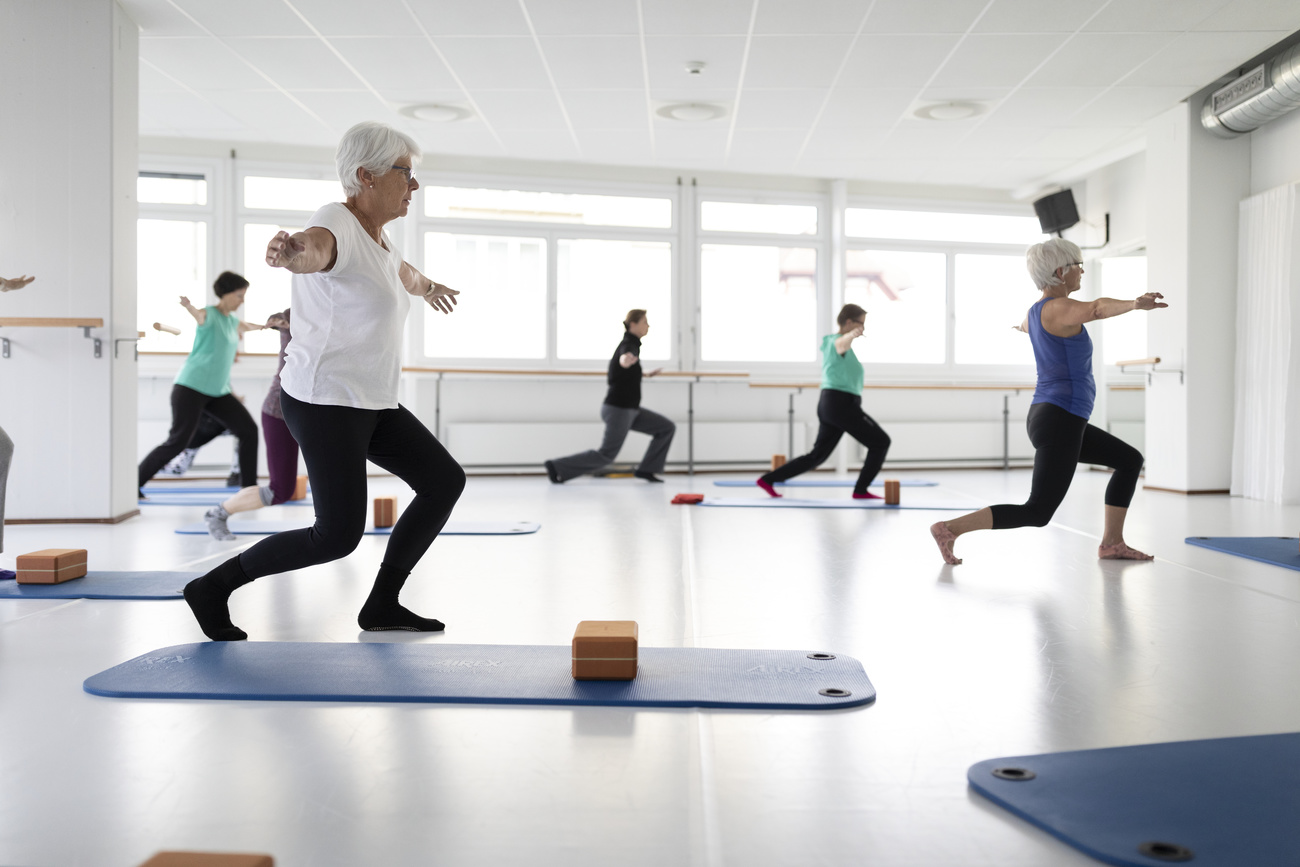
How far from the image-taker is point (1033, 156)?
8.14 meters

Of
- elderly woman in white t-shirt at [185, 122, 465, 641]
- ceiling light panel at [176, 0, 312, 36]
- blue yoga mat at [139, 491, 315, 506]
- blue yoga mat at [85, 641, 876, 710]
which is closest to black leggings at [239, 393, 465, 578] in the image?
elderly woman in white t-shirt at [185, 122, 465, 641]

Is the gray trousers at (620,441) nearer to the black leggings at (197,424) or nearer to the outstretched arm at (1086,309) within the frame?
the black leggings at (197,424)

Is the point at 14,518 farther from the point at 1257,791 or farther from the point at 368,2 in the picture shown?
the point at 1257,791

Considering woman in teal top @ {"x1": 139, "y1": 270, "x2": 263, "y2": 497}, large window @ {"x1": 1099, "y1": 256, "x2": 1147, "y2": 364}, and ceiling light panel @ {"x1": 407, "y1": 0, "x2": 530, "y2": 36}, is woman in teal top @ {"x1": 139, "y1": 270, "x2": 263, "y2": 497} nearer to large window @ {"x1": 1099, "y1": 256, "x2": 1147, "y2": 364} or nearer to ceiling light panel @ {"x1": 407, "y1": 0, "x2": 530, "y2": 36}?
ceiling light panel @ {"x1": 407, "y1": 0, "x2": 530, "y2": 36}

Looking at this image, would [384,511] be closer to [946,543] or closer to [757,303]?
[946,543]

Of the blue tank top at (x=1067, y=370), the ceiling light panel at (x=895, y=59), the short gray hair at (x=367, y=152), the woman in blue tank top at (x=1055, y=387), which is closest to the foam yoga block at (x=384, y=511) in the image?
the short gray hair at (x=367, y=152)

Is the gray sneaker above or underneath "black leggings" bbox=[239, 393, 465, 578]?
underneath

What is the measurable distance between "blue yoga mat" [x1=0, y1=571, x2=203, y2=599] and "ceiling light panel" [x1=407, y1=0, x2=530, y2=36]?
135 inches

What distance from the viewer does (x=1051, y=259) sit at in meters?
3.53

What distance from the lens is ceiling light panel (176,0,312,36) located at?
5.19m

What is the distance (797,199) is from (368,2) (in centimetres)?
504

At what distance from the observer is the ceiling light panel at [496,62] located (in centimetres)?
573

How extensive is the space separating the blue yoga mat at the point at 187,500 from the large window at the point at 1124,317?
7.29 metres

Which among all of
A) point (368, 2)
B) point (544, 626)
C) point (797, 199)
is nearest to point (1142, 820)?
point (544, 626)
